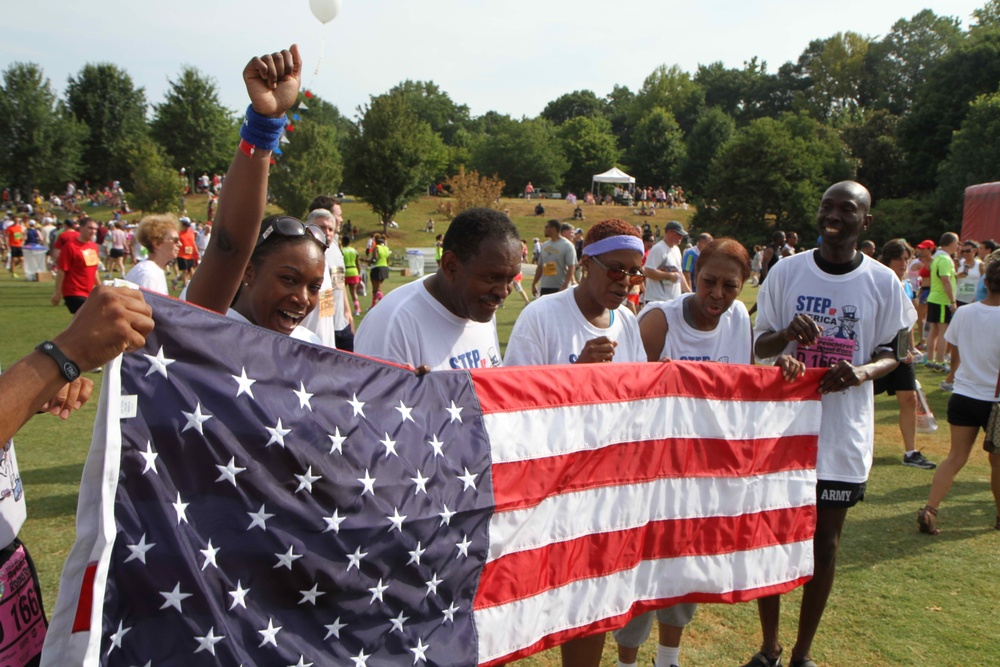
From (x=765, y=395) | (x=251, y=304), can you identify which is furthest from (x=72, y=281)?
(x=765, y=395)

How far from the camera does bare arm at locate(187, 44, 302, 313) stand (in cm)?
243

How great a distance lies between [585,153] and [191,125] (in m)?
43.5

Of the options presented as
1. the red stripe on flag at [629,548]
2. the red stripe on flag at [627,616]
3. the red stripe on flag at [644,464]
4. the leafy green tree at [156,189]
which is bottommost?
the red stripe on flag at [627,616]

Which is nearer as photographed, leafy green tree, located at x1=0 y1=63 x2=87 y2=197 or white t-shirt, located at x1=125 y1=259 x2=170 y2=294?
white t-shirt, located at x1=125 y1=259 x2=170 y2=294

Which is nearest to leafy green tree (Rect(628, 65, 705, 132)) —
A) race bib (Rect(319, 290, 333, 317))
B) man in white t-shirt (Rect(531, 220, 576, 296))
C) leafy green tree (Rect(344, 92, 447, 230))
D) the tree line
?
the tree line

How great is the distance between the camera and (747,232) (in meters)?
50.3

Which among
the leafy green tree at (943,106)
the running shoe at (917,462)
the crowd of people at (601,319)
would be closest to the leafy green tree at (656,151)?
the leafy green tree at (943,106)

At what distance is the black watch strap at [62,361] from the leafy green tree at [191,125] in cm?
7334

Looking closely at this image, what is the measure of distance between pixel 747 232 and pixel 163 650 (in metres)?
Answer: 51.9

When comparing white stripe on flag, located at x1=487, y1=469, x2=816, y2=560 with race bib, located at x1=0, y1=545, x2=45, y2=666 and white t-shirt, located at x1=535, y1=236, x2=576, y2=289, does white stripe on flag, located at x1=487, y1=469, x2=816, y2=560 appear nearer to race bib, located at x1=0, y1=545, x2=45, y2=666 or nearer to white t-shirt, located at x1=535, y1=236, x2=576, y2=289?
race bib, located at x1=0, y1=545, x2=45, y2=666

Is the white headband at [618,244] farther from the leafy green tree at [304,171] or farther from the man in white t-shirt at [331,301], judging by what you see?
the leafy green tree at [304,171]

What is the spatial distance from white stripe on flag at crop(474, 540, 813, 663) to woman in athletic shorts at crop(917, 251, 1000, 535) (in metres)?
2.66

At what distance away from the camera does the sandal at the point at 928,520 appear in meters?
5.86

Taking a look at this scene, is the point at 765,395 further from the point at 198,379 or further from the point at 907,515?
the point at 907,515
